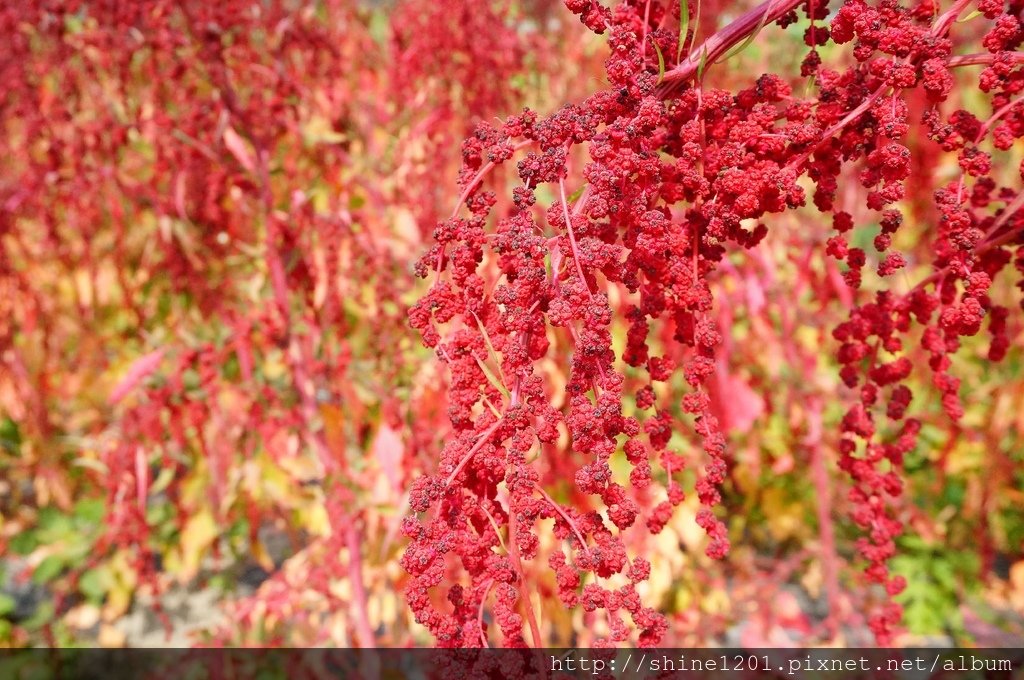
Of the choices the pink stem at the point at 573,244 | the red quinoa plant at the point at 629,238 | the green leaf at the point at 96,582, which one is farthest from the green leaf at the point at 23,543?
the pink stem at the point at 573,244

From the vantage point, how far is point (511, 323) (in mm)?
597

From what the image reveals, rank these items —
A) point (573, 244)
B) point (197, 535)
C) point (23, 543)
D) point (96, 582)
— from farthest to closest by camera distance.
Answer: point (23, 543), point (96, 582), point (197, 535), point (573, 244)

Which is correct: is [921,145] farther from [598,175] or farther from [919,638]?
[598,175]

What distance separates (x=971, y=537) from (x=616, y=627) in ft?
8.27

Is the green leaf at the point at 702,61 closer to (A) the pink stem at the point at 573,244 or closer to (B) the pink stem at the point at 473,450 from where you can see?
(A) the pink stem at the point at 573,244

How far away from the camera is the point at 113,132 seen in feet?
5.63

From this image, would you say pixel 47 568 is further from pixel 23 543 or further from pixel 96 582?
pixel 23 543

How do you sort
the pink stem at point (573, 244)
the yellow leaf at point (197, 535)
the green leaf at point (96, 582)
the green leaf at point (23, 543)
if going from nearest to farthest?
1. the pink stem at point (573, 244)
2. the yellow leaf at point (197, 535)
3. the green leaf at point (96, 582)
4. the green leaf at point (23, 543)

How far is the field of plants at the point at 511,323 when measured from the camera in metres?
0.64

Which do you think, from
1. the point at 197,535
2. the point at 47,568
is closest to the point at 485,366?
the point at 197,535

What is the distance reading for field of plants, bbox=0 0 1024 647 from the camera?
0.64m

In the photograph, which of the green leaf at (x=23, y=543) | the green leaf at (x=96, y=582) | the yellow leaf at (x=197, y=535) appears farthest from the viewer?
the green leaf at (x=23, y=543)

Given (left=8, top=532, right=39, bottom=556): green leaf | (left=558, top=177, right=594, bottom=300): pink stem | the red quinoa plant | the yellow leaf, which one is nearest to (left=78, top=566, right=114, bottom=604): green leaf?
the yellow leaf

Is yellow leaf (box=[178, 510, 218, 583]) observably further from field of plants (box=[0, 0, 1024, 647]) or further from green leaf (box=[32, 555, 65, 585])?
green leaf (box=[32, 555, 65, 585])
